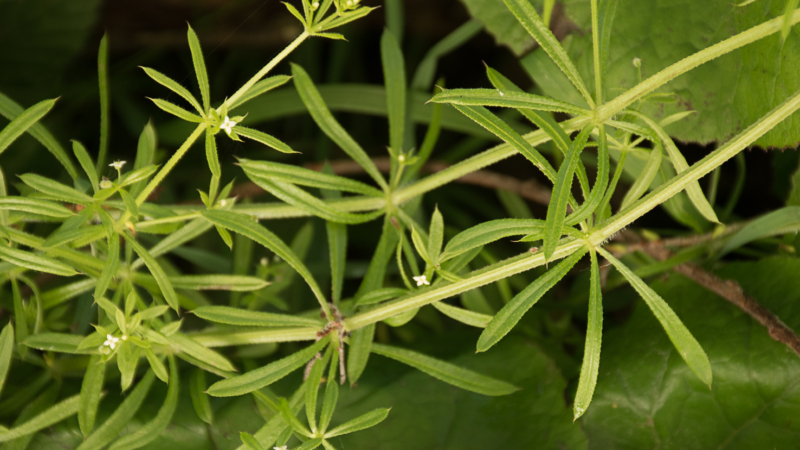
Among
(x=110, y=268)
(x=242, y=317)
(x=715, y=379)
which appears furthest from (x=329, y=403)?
(x=715, y=379)

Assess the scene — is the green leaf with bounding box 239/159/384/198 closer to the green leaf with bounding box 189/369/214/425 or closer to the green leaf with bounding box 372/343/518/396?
the green leaf with bounding box 372/343/518/396

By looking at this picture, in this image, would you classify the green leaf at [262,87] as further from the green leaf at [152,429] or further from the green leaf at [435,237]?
the green leaf at [152,429]

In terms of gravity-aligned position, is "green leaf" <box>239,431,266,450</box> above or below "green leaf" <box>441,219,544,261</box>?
below

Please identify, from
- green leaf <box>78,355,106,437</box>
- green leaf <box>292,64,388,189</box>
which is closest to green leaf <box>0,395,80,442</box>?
green leaf <box>78,355,106,437</box>

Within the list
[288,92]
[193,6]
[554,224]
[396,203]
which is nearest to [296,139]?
[288,92]

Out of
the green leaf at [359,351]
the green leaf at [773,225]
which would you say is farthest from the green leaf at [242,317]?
the green leaf at [773,225]

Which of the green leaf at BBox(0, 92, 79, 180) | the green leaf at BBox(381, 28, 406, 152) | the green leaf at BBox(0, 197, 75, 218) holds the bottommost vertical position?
the green leaf at BBox(0, 197, 75, 218)

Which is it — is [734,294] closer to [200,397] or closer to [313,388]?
[313,388]

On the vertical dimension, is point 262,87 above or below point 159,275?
above
